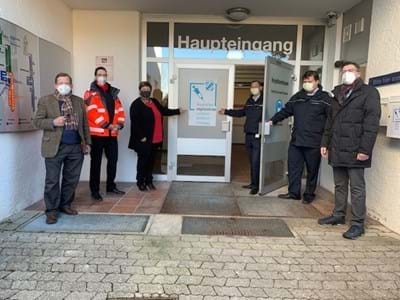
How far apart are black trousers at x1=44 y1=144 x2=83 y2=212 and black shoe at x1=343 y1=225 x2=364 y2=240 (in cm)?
292

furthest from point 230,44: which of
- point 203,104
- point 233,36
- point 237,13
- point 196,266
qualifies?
point 196,266

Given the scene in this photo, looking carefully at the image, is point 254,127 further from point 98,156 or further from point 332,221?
point 98,156

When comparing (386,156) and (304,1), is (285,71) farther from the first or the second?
(386,156)

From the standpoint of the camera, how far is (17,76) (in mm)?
3838

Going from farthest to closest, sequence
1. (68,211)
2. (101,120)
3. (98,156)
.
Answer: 1. (98,156)
2. (101,120)
3. (68,211)

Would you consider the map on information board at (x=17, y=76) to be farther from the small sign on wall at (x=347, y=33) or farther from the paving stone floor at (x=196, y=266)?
the small sign on wall at (x=347, y=33)

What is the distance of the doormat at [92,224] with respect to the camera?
3453 millimetres

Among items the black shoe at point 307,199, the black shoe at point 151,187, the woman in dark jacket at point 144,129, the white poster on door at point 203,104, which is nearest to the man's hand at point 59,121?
the woman in dark jacket at point 144,129

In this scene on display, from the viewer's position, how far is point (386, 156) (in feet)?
12.7

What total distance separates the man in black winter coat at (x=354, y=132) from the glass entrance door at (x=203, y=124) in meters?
2.39

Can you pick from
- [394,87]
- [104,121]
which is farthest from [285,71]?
[104,121]

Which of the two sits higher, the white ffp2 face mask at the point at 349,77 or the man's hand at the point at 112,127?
the white ffp2 face mask at the point at 349,77

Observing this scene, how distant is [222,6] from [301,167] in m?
2.62

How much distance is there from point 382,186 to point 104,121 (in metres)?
3.41
